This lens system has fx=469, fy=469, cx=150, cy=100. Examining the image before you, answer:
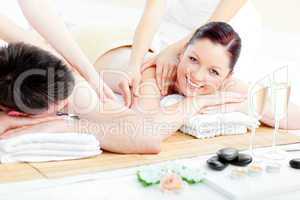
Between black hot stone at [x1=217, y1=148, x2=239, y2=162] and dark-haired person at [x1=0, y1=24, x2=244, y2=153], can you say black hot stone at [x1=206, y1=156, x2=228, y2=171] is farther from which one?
dark-haired person at [x1=0, y1=24, x2=244, y2=153]

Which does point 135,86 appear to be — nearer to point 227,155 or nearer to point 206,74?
point 206,74

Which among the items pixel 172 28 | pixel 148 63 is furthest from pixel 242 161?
pixel 172 28

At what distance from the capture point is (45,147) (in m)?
1.11

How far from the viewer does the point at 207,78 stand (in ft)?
4.87

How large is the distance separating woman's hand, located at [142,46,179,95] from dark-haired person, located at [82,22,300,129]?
1 cm

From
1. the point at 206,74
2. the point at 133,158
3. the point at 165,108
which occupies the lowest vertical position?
the point at 133,158

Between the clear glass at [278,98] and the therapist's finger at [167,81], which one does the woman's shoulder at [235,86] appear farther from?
the clear glass at [278,98]

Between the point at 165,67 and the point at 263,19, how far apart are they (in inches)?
44.9

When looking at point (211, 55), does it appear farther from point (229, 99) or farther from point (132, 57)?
point (132, 57)

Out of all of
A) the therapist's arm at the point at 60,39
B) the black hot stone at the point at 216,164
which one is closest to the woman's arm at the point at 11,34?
the therapist's arm at the point at 60,39

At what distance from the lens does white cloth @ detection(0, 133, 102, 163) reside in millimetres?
1095

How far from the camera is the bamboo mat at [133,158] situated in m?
1.04

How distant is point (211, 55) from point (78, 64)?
1.34 feet

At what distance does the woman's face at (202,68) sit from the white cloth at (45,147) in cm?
47
